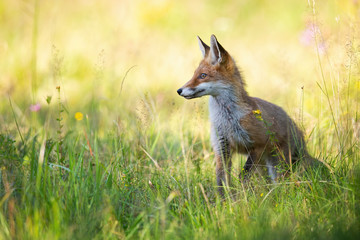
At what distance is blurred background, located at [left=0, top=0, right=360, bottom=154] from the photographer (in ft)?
20.9

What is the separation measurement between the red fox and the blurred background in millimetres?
708

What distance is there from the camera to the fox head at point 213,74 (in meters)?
4.42

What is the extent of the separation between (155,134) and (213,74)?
4.15ft

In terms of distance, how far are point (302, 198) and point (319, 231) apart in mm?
650

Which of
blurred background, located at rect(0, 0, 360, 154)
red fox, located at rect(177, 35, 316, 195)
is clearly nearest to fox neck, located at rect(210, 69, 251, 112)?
red fox, located at rect(177, 35, 316, 195)

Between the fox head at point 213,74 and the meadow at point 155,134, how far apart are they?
9.7 inches

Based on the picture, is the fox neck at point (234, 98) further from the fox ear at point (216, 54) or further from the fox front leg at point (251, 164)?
the fox front leg at point (251, 164)

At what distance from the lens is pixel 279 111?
4.83 meters

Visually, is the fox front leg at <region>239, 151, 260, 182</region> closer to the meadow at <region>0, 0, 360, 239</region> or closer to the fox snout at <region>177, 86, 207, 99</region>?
the meadow at <region>0, 0, 360, 239</region>

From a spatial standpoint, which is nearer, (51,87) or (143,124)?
(143,124)

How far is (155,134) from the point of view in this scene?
535cm

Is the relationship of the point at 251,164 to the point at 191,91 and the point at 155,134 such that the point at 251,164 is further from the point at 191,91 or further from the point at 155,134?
the point at 155,134

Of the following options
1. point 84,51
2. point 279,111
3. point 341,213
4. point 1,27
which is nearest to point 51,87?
point 84,51

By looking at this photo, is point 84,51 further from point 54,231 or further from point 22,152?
point 54,231
